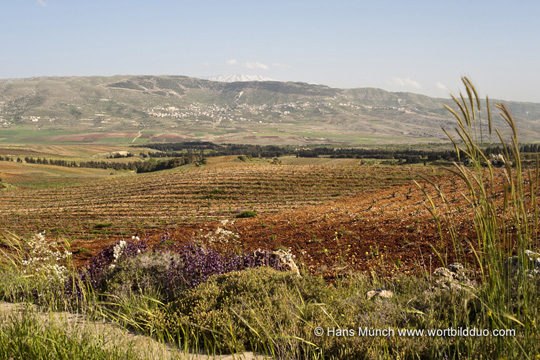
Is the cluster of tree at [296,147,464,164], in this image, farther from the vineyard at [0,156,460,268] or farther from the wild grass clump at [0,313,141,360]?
the wild grass clump at [0,313,141,360]

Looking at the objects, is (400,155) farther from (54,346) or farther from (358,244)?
(54,346)

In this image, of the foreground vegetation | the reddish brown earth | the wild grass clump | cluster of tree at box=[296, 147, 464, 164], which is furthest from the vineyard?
cluster of tree at box=[296, 147, 464, 164]

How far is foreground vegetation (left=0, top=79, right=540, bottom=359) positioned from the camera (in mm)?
2701

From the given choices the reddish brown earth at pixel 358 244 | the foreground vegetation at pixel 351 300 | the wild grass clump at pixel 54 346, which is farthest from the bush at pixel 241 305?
the reddish brown earth at pixel 358 244

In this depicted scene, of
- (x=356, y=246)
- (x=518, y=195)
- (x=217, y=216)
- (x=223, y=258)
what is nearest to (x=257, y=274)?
(x=223, y=258)

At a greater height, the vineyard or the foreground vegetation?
the foreground vegetation

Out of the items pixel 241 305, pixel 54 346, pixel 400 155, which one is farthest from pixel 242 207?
pixel 400 155

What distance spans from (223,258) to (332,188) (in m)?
29.6

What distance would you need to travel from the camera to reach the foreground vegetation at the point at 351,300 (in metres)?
2.70

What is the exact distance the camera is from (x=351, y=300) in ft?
15.1

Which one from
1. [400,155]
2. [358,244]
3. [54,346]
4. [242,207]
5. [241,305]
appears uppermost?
[54,346]

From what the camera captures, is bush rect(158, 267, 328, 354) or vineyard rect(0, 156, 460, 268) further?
vineyard rect(0, 156, 460, 268)

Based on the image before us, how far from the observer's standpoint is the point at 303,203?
28812 millimetres

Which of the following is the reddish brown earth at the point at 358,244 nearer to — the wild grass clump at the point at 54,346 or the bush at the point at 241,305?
the bush at the point at 241,305
